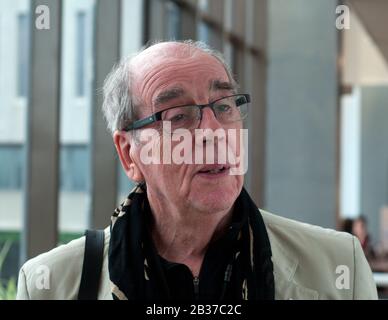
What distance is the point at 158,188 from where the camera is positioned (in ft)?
3.24

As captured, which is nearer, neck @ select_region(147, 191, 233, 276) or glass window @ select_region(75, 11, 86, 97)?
neck @ select_region(147, 191, 233, 276)

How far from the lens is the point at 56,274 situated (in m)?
0.94

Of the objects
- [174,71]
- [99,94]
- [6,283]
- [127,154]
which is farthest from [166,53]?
[6,283]

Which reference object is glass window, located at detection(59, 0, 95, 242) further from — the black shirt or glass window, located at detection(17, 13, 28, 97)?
the black shirt

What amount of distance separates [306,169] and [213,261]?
7.03 meters

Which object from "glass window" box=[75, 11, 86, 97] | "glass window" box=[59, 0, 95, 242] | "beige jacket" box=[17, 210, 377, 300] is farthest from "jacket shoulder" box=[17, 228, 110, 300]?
"glass window" box=[75, 11, 86, 97]

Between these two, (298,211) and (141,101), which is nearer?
(141,101)

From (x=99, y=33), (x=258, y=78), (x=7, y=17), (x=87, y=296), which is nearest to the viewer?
(x=87, y=296)

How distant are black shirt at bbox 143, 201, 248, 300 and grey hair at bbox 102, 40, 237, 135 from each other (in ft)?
0.63

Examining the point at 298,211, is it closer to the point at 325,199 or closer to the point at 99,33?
the point at 325,199

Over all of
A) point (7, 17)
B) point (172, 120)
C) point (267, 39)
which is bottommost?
point (172, 120)

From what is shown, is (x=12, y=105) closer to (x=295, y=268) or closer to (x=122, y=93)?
(x=122, y=93)

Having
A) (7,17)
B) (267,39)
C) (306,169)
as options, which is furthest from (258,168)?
(7,17)

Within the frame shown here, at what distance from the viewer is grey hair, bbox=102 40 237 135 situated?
1.01 meters
